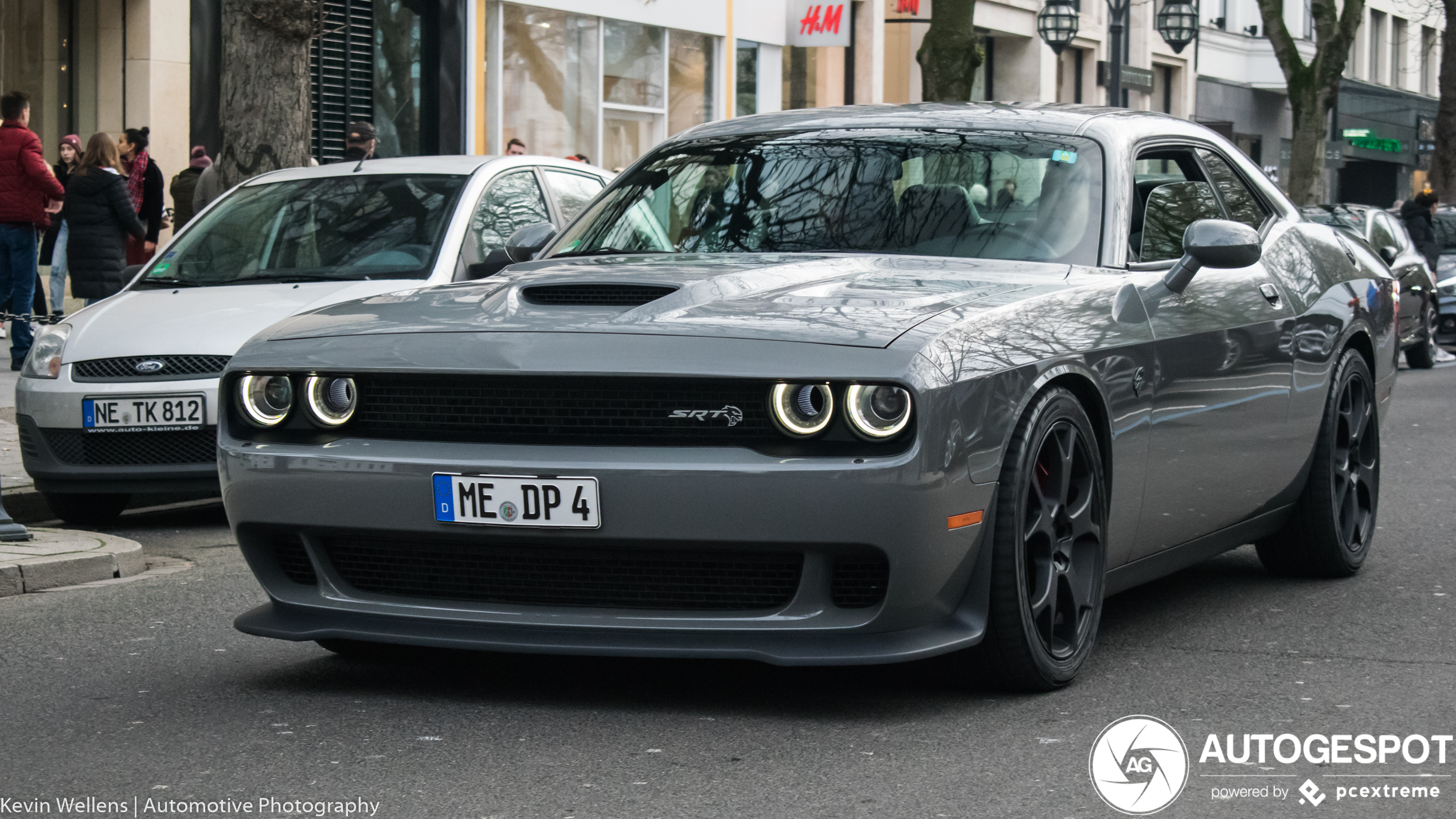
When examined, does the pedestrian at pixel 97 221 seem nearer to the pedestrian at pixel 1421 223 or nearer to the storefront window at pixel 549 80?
the storefront window at pixel 549 80

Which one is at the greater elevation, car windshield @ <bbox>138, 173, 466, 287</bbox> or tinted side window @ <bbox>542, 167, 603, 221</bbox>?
tinted side window @ <bbox>542, 167, 603, 221</bbox>

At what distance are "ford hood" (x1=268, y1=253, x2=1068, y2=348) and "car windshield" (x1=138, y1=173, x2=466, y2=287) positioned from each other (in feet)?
12.6

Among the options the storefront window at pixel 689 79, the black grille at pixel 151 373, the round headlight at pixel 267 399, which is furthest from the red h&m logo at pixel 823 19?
the round headlight at pixel 267 399

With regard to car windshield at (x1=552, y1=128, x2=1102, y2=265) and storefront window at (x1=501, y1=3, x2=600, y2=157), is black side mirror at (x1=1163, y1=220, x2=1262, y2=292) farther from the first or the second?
storefront window at (x1=501, y1=3, x2=600, y2=157)

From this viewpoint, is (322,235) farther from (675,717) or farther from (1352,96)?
(1352,96)

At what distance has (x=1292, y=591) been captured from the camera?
6715 mm

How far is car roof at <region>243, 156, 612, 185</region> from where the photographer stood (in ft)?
32.4

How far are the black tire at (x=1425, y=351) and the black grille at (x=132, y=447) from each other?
47.8ft

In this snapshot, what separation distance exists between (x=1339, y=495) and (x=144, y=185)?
13.0 m

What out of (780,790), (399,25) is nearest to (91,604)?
(780,790)

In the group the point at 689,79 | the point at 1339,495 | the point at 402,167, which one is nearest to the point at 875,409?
the point at 1339,495

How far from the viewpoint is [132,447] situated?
851 cm

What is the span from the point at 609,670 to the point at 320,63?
1783cm

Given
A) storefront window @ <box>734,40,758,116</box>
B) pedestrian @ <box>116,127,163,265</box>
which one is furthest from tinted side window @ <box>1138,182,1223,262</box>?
storefront window @ <box>734,40,758,116</box>
